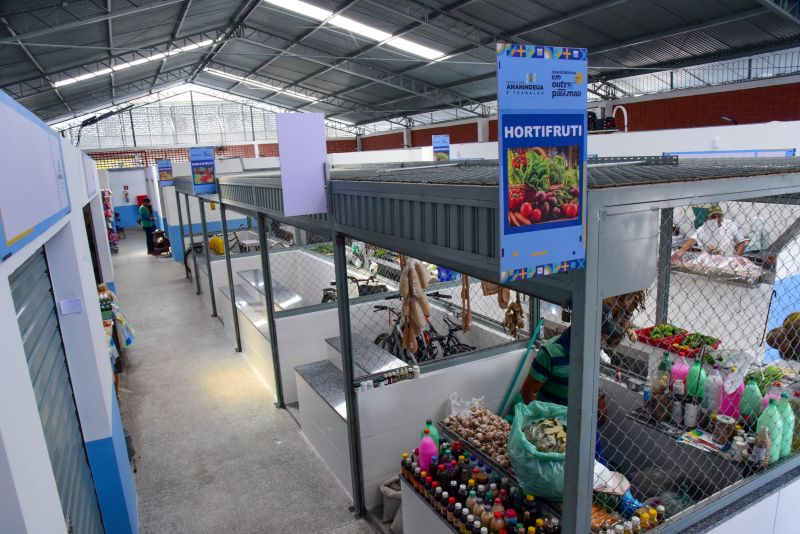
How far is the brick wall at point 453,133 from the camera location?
762 inches

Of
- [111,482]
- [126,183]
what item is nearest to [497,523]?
[111,482]

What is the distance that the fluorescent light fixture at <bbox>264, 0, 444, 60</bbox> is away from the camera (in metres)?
12.2

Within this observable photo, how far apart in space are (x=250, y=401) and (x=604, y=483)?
4.14 metres

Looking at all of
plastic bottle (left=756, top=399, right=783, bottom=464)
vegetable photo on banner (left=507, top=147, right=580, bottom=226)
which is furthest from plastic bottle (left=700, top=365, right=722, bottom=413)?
vegetable photo on banner (left=507, top=147, right=580, bottom=226)

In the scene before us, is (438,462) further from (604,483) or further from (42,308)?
(42,308)

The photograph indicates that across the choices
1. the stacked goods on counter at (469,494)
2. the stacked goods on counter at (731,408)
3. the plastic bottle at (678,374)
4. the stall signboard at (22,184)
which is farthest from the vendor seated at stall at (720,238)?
the stall signboard at (22,184)

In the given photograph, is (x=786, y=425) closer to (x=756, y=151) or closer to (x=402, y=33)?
(x=756, y=151)

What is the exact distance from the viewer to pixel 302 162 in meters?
3.16

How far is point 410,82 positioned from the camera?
58.3ft

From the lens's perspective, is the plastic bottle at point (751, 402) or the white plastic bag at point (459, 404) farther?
the white plastic bag at point (459, 404)

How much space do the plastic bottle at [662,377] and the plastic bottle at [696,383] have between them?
129mm

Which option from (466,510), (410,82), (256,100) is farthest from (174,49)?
(466,510)

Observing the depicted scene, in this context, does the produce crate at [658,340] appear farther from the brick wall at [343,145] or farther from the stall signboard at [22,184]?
the brick wall at [343,145]

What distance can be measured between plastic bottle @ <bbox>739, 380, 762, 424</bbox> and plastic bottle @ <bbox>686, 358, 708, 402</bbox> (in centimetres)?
20
